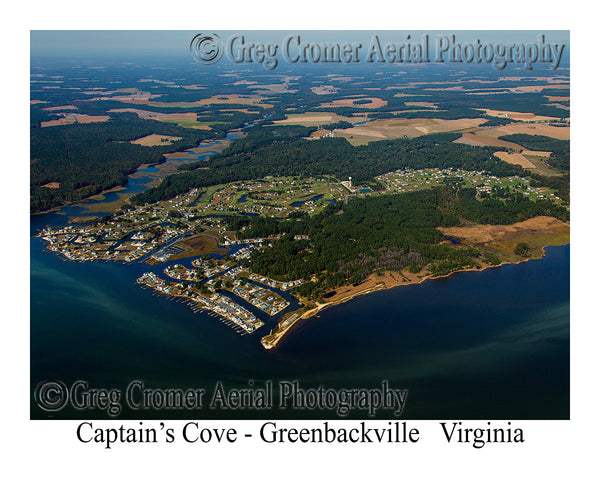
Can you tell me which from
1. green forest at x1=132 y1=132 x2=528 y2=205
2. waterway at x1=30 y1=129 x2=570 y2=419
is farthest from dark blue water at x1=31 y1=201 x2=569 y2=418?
green forest at x1=132 y1=132 x2=528 y2=205

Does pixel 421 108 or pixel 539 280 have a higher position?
pixel 421 108

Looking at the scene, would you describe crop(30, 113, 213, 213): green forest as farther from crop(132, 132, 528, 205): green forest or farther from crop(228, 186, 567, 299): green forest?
crop(228, 186, 567, 299): green forest

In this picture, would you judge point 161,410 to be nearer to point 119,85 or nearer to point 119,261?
point 119,261

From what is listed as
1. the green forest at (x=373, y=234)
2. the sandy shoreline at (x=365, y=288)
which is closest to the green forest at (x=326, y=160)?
the green forest at (x=373, y=234)

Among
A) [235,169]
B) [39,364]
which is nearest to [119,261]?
[39,364]
